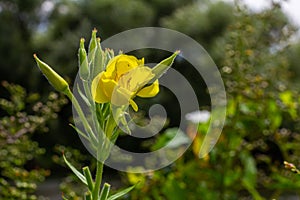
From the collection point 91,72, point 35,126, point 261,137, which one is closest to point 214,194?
point 261,137

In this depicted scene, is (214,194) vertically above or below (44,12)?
below

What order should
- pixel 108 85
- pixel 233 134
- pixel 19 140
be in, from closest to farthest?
pixel 108 85 < pixel 19 140 < pixel 233 134

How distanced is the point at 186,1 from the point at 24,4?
1.63 meters

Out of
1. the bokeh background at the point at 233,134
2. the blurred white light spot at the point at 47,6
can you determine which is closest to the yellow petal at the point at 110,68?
the bokeh background at the point at 233,134

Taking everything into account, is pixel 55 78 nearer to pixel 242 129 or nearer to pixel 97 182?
pixel 97 182

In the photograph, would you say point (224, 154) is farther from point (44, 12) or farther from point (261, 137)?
point (44, 12)

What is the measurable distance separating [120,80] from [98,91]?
20mm

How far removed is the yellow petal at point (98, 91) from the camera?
0.40 metres

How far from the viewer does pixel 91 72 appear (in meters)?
0.44

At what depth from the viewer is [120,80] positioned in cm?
40

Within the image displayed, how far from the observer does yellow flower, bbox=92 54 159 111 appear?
0.39 metres

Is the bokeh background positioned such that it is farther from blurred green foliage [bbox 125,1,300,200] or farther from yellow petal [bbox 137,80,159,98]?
yellow petal [bbox 137,80,159,98]

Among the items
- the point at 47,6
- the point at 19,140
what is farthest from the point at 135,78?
the point at 47,6

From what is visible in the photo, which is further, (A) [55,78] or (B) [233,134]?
(B) [233,134]
